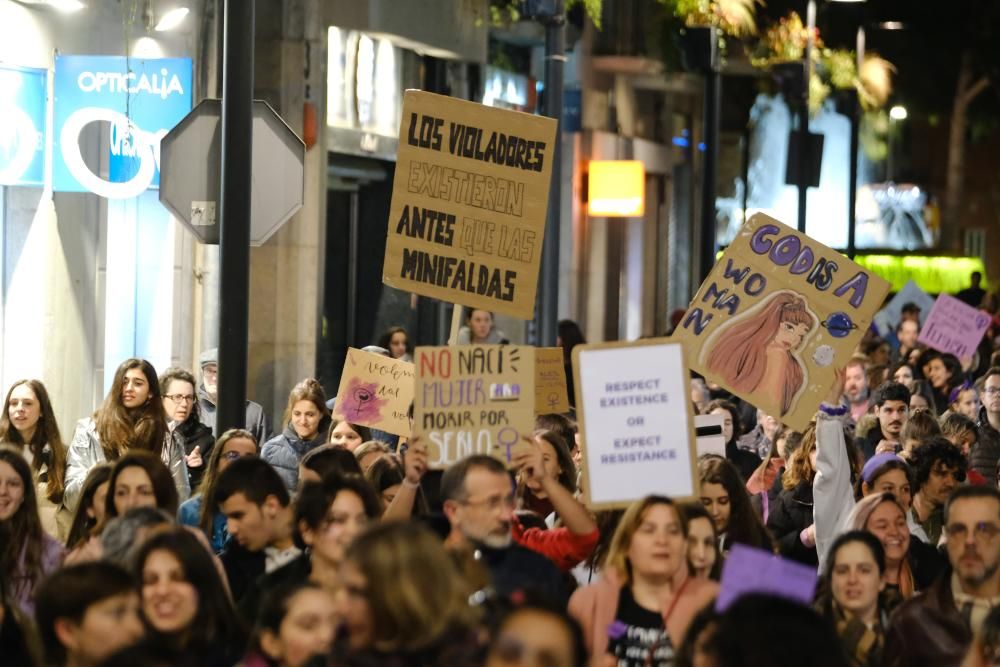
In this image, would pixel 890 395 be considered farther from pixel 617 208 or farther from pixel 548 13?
pixel 617 208

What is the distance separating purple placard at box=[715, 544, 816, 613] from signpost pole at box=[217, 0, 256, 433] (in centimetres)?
541

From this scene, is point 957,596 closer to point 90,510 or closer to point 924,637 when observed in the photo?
point 924,637

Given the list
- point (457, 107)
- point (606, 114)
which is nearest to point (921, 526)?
point (457, 107)

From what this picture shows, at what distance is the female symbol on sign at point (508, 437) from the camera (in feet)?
29.1

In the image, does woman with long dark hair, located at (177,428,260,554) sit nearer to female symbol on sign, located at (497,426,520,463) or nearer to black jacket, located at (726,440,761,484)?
female symbol on sign, located at (497,426,520,463)

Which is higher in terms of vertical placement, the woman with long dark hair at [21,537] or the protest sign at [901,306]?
the protest sign at [901,306]

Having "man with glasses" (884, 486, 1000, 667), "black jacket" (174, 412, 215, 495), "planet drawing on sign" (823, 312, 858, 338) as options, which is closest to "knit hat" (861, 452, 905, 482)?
"planet drawing on sign" (823, 312, 858, 338)

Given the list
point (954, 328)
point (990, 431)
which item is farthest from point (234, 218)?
point (954, 328)

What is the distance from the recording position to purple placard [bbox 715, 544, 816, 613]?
646 centimetres

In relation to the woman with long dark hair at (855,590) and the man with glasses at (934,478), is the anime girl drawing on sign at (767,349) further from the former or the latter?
the woman with long dark hair at (855,590)

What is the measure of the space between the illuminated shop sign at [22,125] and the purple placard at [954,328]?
27.3 feet

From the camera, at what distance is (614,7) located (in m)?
33.3

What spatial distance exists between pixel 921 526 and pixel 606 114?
915 inches

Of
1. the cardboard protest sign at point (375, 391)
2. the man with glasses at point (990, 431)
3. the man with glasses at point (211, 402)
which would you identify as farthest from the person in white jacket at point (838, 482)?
the man with glasses at point (211, 402)
